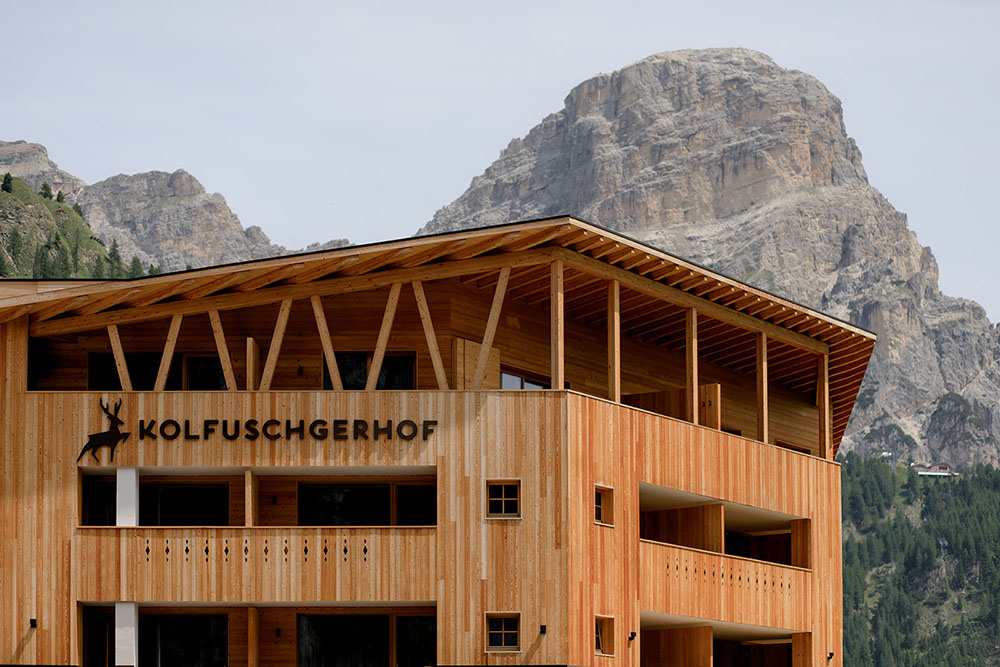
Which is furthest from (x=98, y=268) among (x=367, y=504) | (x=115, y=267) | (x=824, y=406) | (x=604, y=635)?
(x=604, y=635)

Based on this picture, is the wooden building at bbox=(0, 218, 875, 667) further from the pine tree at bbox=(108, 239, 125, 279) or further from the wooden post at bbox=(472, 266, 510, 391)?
the pine tree at bbox=(108, 239, 125, 279)

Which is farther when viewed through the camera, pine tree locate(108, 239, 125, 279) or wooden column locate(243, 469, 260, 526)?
pine tree locate(108, 239, 125, 279)

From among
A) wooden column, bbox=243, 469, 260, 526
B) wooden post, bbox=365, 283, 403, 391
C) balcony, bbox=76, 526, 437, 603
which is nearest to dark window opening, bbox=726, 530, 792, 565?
balcony, bbox=76, 526, 437, 603

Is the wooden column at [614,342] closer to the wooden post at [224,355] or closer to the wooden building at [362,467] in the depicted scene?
the wooden building at [362,467]

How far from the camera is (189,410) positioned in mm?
32281

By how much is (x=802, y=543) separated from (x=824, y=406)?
4.06 m

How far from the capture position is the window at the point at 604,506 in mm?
32875

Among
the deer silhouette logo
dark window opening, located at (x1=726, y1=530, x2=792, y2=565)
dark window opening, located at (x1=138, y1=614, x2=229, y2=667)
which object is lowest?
dark window opening, located at (x1=138, y1=614, x2=229, y2=667)

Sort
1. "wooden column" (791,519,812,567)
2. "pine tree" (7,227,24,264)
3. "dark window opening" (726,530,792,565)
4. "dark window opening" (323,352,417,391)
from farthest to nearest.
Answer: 1. "pine tree" (7,227,24,264)
2. "dark window opening" (726,530,792,565)
3. "wooden column" (791,519,812,567)
4. "dark window opening" (323,352,417,391)

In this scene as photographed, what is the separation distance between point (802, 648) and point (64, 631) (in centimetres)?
1859

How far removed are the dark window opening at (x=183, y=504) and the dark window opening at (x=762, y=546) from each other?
1455 cm

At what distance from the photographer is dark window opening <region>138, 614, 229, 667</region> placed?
33219mm

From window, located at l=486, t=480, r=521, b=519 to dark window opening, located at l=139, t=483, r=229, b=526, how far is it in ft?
20.7

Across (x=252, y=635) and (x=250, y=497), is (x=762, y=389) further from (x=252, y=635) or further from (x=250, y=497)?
(x=252, y=635)
